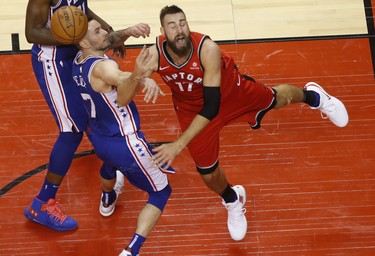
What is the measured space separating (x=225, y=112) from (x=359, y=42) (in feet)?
6.61

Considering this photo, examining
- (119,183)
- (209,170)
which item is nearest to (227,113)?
(209,170)

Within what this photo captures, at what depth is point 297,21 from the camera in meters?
6.61

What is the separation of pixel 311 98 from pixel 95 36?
1864mm

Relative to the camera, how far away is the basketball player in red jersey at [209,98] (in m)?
4.49

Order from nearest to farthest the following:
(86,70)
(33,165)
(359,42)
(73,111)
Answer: (86,70) → (73,111) → (33,165) → (359,42)

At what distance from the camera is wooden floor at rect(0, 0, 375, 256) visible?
5.08m

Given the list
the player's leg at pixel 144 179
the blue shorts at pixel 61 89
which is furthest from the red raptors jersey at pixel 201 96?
the blue shorts at pixel 61 89

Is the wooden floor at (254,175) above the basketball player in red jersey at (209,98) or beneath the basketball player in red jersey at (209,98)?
beneath

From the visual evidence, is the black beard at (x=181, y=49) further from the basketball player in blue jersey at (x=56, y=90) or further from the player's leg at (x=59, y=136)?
the player's leg at (x=59, y=136)

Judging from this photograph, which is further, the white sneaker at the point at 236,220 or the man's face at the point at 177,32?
the white sneaker at the point at 236,220

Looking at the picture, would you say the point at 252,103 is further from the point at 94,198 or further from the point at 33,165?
the point at 33,165

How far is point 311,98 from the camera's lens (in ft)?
18.1

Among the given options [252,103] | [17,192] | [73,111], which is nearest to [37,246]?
[17,192]

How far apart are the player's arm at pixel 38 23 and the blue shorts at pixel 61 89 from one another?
193mm
